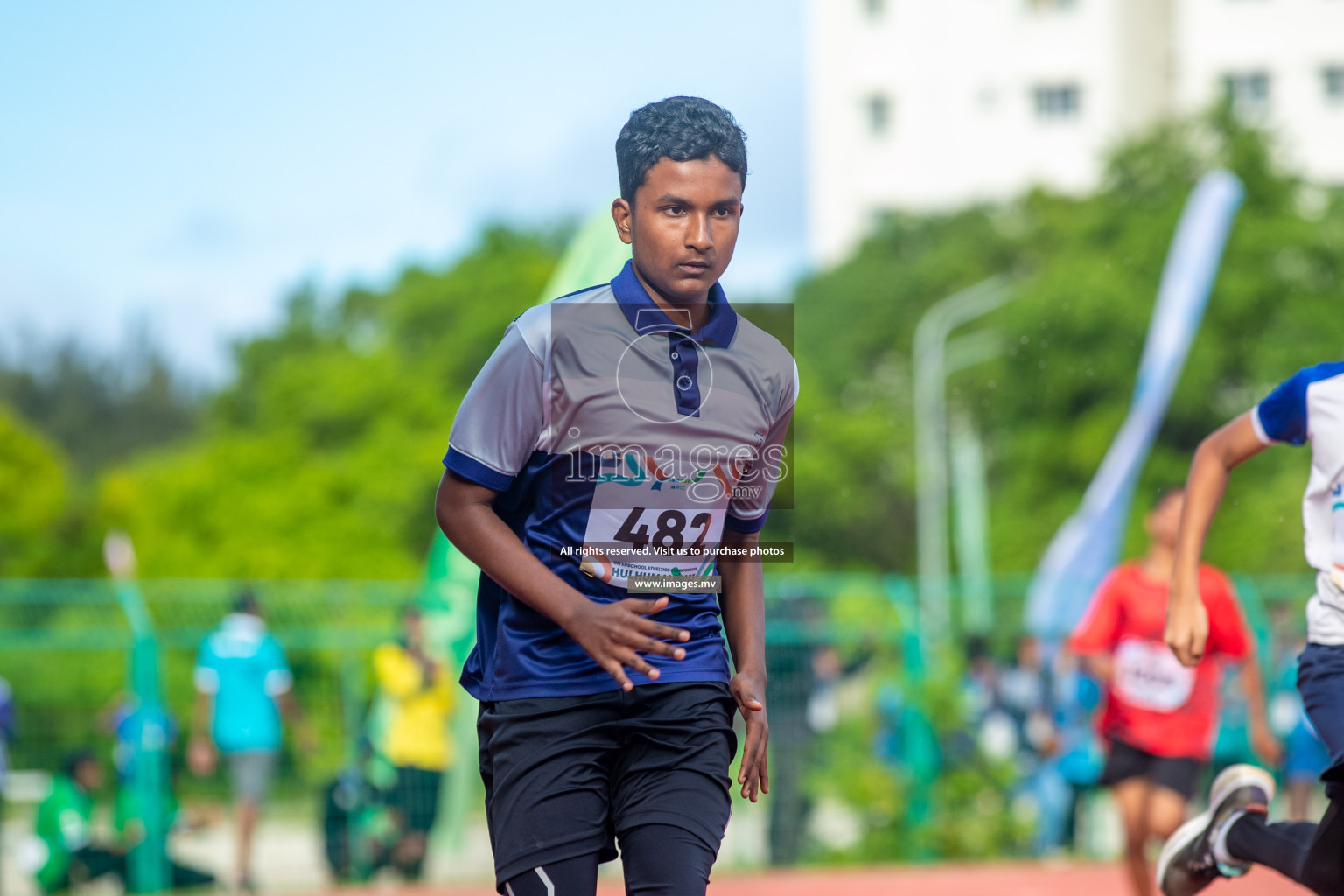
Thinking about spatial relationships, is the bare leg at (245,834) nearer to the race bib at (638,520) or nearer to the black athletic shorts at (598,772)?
the black athletic shorts at (598,772)

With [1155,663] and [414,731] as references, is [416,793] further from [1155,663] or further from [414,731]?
[1155,663]

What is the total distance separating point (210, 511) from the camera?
34.5 metres

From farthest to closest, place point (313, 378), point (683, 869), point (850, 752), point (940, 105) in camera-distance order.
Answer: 1. point (940, 105)
2. point (313, 378)
3. point (850, 752)
4. point (683, 869)

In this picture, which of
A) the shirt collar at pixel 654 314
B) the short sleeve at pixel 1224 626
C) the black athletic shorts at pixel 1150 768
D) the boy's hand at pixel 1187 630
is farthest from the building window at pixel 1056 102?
the shirt collar at pixel 654 314

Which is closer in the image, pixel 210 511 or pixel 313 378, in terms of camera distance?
pixel 210 511

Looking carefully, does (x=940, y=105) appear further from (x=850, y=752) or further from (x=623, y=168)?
(x=623, y=168)

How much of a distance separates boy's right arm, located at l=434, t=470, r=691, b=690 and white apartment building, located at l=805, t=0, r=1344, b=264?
150 feet

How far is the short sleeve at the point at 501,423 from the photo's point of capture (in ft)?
9.88

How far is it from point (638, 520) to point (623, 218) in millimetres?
617

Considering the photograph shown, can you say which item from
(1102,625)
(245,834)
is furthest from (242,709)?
(1102,625)

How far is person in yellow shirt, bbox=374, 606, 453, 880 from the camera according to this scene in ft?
32.1

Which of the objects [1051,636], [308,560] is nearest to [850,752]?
[1051,636]

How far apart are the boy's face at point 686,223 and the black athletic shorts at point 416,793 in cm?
747

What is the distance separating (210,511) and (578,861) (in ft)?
109
